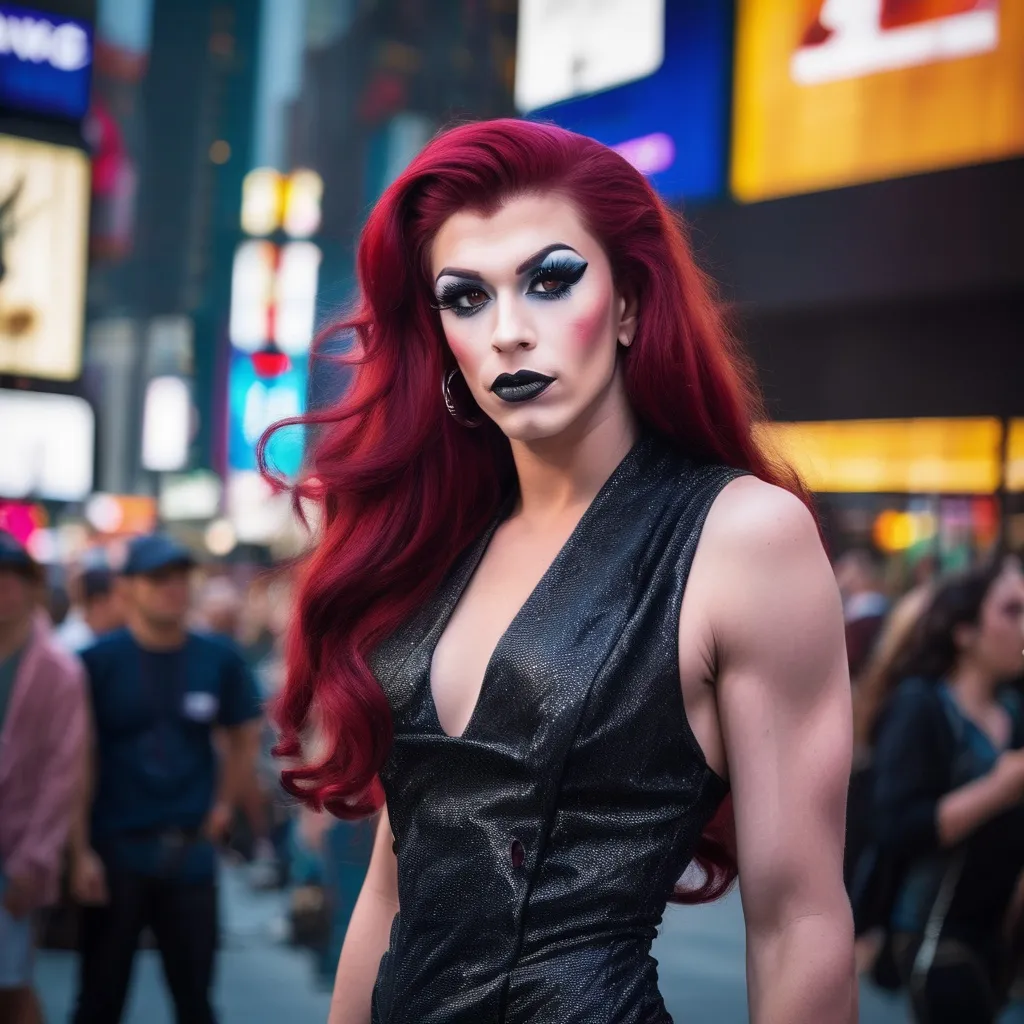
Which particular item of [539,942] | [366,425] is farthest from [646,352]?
[539,942]

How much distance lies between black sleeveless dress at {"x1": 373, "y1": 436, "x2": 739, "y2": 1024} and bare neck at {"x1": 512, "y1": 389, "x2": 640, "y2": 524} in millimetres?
113

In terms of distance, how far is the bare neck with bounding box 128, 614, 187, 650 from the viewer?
5.18 metres

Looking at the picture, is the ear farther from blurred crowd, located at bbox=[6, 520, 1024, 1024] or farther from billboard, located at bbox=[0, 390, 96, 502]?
billboard, located at bbox=[0, 390, 96, 502]

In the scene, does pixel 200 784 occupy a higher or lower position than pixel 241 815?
higher

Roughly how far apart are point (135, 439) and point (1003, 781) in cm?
5663

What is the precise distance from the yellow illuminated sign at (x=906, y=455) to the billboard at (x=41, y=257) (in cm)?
434

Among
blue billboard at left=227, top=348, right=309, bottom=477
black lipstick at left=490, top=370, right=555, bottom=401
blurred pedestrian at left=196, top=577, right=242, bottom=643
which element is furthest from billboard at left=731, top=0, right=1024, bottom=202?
blue billboard at left=227, top=348, right=309, bottom=477

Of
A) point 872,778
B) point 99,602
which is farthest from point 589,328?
point 99,602

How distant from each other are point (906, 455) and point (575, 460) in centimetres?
772

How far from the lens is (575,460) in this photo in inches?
74.0

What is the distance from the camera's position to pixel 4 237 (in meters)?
8.36

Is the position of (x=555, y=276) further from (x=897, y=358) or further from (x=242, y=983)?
(x=897, y=358)

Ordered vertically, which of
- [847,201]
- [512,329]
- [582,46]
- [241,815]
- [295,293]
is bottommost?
[241,815]

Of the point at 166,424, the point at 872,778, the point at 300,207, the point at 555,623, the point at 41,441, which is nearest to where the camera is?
the point at 555,623
